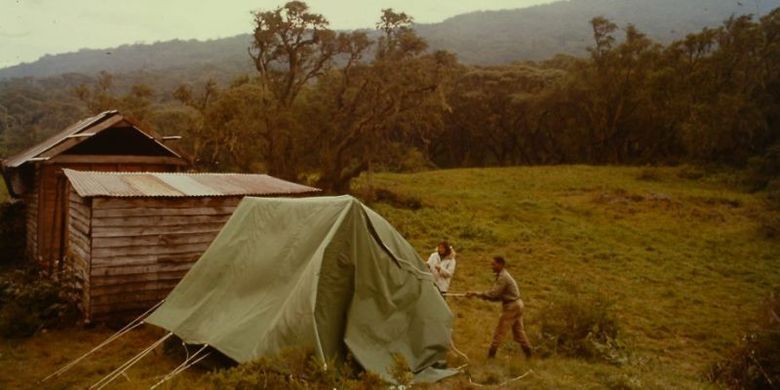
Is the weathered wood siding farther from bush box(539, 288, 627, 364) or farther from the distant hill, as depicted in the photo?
the distant hill

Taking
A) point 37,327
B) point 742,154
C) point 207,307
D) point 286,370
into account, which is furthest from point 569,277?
point 742,154

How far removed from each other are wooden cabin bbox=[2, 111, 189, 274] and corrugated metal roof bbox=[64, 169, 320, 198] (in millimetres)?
1913

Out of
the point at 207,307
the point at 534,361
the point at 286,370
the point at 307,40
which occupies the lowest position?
the point at 534,361

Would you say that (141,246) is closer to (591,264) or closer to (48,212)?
(48,212)

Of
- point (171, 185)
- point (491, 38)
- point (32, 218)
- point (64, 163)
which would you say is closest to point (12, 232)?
point (32, 218)

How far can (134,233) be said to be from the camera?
10.7 meters

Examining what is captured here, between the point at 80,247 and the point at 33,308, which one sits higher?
the point at 80,247

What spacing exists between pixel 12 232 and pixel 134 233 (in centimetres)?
897

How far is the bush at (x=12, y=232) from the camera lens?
16547 millimetres

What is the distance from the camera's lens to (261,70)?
993 inches

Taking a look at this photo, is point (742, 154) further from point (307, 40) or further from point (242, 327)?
point (242, 327)

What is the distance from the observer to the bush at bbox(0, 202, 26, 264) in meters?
16.5

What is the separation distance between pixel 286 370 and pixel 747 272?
16.3m

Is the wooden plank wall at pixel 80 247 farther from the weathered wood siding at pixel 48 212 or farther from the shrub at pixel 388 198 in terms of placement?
the shrub at pixel 388 198
